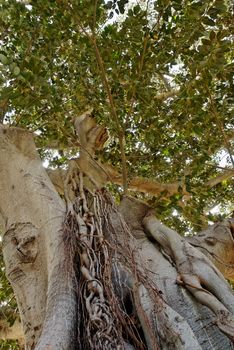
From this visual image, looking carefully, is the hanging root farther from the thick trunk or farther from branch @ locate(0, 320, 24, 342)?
branch @ locate(0, 320, 24, 342)

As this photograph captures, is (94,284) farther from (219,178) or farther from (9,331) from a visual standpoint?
(219,178)

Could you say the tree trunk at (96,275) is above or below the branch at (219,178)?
below

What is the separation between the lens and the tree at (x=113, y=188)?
1.77 metres

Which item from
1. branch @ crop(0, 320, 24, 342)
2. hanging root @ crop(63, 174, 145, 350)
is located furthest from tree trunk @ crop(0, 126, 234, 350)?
branch @ crop(0, 320, 24, 342)

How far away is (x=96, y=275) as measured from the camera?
1961 mm

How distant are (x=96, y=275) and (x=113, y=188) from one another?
2728mm

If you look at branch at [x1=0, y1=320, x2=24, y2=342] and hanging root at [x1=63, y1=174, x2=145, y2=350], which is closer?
hanging root at [x1=63, y1=174, x2=145, y2=350]

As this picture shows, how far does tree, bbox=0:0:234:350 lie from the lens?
1.77 metres

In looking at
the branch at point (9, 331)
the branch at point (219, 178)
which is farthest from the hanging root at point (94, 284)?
the branch at point (219, 178)

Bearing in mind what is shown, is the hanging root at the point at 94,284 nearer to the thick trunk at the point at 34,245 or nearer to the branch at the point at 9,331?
the thick trunk at the point at 34,245

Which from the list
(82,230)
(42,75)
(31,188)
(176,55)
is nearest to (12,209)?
(31,188)

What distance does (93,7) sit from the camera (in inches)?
118

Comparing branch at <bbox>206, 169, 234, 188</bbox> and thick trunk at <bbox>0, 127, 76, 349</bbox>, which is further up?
branch at <bbox>206, 169, 234, 188</bbox>

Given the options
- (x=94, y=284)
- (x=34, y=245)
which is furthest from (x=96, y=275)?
(x=34, y=245)
